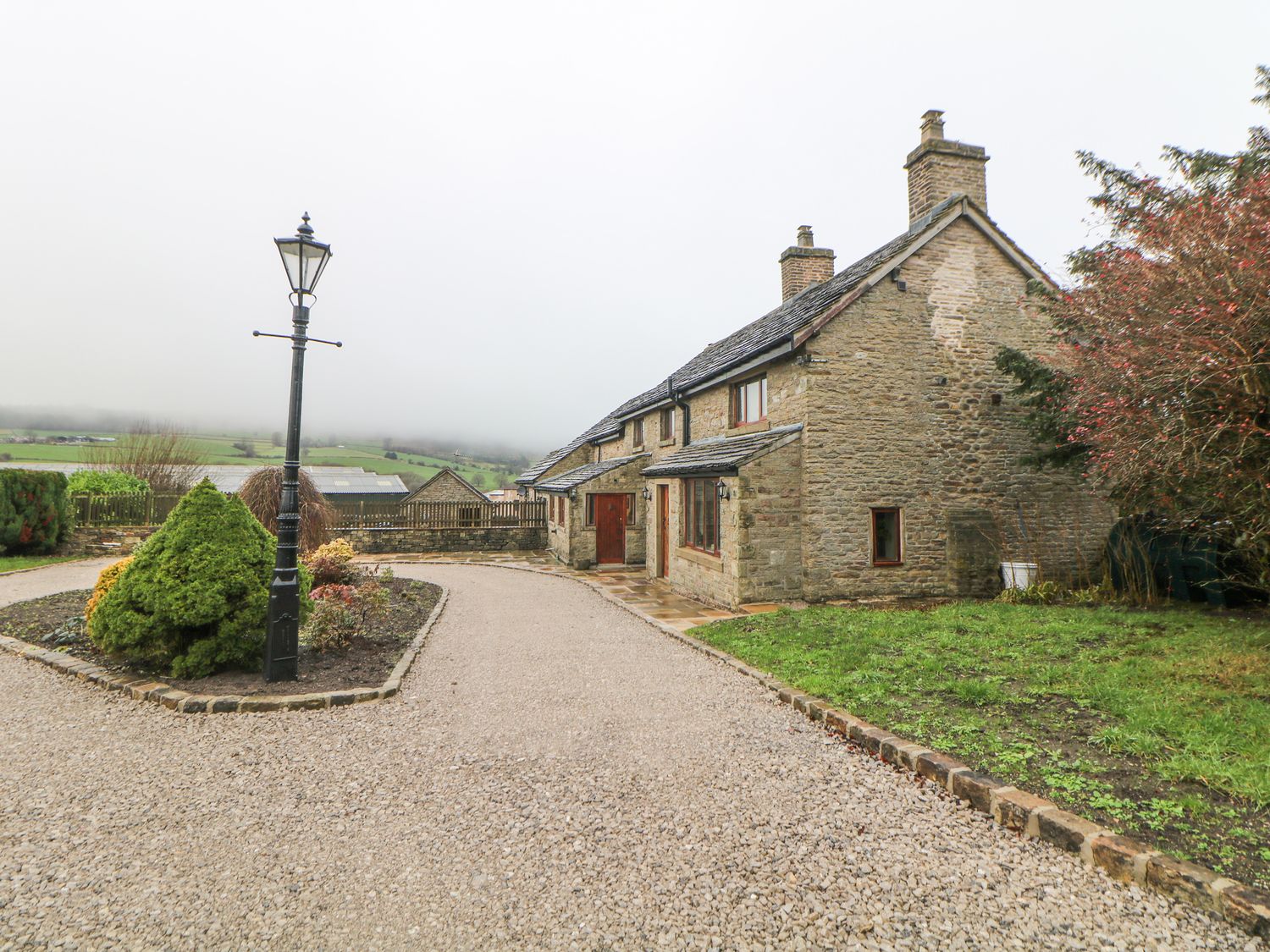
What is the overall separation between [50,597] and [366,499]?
1046 inches

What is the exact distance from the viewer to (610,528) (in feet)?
68.2

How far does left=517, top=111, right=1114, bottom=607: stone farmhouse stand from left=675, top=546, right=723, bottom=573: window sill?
0.18ft

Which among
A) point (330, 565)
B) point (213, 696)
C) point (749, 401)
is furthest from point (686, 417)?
point (213, 696)

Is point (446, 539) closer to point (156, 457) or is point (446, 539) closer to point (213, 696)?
point (213, 696)

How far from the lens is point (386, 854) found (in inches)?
155

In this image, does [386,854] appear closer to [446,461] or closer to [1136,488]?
[1136,488]

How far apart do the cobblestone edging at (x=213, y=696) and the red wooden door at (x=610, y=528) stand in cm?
1253

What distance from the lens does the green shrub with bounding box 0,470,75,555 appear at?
63.6 feet

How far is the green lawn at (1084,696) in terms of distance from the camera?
164 inches

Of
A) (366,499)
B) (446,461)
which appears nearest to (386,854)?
(366,499)

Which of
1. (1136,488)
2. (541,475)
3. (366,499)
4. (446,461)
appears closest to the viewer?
(1136,488)

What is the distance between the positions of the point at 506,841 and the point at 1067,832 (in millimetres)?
3474

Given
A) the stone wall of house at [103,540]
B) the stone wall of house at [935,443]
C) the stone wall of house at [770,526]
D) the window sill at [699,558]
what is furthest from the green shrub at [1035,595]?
the stone wall of house at [103,540]

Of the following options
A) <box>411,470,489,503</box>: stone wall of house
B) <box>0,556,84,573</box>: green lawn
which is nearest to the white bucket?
<box>0,556,84,573</box>: green lawn
